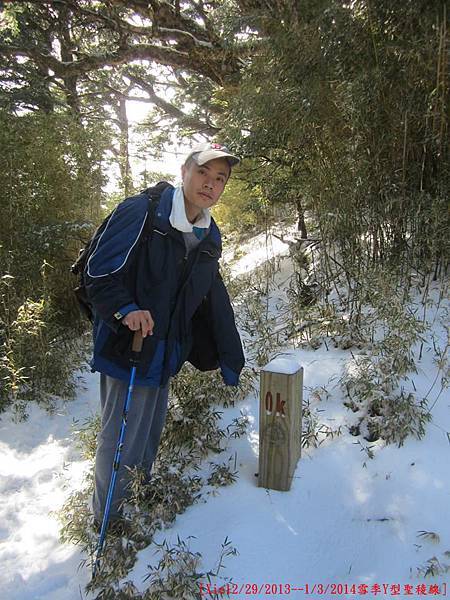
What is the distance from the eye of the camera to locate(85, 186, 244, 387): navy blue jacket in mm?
1647

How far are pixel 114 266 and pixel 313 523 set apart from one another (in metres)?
1.44

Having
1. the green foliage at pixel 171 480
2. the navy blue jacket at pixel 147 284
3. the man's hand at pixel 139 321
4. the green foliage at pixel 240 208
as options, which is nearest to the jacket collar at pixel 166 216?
the navy blue jacket at pixel 147 284

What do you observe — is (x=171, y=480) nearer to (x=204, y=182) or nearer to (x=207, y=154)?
(x=204, y=182)

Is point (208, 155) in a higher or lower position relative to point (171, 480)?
higher

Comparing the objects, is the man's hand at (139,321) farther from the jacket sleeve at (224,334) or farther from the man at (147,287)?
the jacket sleeve at (224,334)

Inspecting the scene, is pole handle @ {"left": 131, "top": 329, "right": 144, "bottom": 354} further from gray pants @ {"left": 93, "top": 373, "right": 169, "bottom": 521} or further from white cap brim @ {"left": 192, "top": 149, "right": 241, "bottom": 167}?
white cap brim @ {"left": 192, "top": 149, "right": 241, "bottom": 167}

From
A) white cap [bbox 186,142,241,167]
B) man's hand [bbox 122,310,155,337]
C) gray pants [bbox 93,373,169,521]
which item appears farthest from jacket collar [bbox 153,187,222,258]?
gray pants [bbox 93,373,169,521]

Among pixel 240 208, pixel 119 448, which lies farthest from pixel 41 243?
pixel 240 208

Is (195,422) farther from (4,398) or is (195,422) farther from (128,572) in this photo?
(4,398)

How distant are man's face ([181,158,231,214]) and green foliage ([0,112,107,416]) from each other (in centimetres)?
211

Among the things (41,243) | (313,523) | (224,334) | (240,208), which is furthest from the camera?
(240,208)

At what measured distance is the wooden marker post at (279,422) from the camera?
189cm

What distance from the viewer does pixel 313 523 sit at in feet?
6.12

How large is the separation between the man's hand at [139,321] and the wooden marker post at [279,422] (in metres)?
0.59
